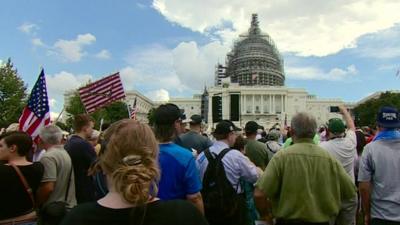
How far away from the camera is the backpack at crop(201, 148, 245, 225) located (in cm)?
532

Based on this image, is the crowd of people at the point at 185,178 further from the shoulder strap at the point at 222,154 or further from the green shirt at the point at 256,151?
the green shirt at the point at 256,151

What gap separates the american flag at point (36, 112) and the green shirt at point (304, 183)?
595 cm

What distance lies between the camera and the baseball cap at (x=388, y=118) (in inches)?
201

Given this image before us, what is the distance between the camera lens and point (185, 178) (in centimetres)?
412

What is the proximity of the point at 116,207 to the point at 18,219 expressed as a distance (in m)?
2.94

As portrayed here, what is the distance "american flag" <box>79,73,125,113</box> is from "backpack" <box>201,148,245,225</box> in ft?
35.4

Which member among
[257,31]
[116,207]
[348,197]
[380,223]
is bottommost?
[380,223]

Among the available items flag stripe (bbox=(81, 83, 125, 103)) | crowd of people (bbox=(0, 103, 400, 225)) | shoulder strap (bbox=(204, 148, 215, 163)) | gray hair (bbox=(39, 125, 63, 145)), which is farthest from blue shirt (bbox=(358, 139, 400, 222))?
flag stripe (bbox=(81, 83, 125, 103))

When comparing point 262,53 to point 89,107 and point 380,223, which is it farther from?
point 380,223

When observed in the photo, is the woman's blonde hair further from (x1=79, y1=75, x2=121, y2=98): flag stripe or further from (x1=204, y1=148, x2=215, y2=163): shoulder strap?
(x1=79, y1=75, x2=121, y2=98): flag stripe

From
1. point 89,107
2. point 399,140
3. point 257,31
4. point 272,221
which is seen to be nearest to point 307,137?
point 272,221

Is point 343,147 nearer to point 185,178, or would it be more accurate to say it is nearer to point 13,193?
point 185,178

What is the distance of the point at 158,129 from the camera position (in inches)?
172

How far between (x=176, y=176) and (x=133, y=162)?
2054 millimetres
